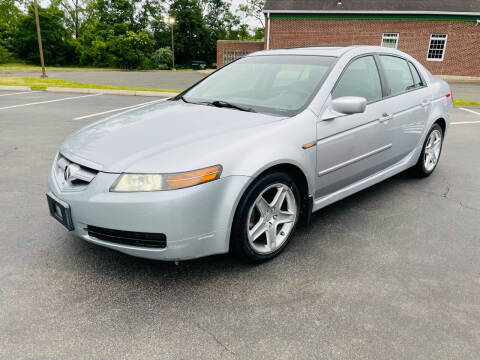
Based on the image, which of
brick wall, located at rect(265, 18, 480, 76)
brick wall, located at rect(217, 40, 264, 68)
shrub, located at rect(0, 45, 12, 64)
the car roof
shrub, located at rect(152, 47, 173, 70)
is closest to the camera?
the car roof

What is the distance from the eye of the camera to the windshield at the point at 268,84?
327cm

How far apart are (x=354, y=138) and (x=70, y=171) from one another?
231 cm

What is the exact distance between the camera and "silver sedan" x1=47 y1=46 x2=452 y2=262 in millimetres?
2406

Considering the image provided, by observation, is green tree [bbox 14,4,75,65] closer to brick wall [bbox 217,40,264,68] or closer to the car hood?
brick wall [bbox 217,40,264,68]

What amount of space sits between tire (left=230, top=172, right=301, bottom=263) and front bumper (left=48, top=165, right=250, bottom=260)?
0.39 feet

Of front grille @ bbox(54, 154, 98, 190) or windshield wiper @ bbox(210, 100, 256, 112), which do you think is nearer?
front grille @ bbox(54, 154, 98, 190)

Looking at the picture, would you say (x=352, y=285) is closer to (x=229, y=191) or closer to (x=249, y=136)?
(x=229, y=191)

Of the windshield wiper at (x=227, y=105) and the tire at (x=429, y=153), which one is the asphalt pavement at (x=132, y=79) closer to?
the tire at (x=429, y=153)

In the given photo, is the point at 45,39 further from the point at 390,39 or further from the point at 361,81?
the point at 361,81

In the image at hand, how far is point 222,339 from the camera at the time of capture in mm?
2164

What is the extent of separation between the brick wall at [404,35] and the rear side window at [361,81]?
24689mm

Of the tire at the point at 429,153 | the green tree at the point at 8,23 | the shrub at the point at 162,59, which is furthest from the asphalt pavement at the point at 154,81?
the green tree at the point at 8,23

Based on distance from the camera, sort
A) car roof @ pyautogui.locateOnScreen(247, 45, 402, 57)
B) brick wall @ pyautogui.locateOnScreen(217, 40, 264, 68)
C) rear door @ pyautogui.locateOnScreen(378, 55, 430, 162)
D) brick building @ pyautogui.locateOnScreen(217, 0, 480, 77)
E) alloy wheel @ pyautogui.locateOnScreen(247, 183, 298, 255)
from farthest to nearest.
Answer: brick wall @ pyautogui.locateOnScreen(217, 40, 264, 68) → brick building @ pyautogui.locateOnScreen(217, 0, 480, 77) → rear door @ pyautogui.locateOnScreen(378, 55, 430, 162) → car roof @ pyautogui.locateOnScreen(247, 45, 402, 57) → alloy wheel @ pyautogui.locateOnScreen(247, 183, 298, 255)

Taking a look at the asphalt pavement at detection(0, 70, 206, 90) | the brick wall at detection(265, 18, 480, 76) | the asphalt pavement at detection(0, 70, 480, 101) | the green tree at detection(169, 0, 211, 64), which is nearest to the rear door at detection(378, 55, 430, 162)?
the asphalt pavement at detection(0, 70, 480, 101)
